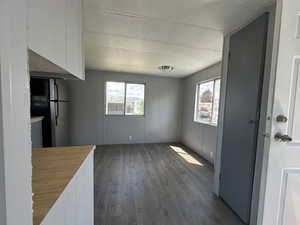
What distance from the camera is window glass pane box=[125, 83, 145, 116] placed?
14.8ft

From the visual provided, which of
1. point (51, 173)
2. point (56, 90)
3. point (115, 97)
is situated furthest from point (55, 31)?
point (115, 97)

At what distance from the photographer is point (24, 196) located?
1.17 ft

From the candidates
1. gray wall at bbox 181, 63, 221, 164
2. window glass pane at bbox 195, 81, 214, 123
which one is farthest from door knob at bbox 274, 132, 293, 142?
window glass pane at bbox 195, 81, 214, 123

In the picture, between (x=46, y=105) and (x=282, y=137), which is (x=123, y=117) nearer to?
(x=46, y=105)

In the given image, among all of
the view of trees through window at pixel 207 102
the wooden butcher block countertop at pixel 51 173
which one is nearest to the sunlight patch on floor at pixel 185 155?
the view of trees through window at pixel 207 102

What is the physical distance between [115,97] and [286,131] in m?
4.01

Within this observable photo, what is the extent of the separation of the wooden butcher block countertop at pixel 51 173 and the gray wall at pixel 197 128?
2.83 metres

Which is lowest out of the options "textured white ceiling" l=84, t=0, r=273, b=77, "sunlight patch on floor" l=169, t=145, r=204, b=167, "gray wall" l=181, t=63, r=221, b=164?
"sunlight patch on floor" l=169, t=145, r=204, b=167

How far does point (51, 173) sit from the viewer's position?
2.87ft

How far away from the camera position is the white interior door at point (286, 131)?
0.98 metres

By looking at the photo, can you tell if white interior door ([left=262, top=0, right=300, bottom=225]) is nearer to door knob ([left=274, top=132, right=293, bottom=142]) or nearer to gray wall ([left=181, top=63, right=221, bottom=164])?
door knob ([left=274, top=132, right=293, bottom=142])

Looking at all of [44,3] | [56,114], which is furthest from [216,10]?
[56,114]

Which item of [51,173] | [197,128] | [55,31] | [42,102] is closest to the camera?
[55,31]

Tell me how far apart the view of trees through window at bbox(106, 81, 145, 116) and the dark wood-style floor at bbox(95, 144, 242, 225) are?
4.67ft
